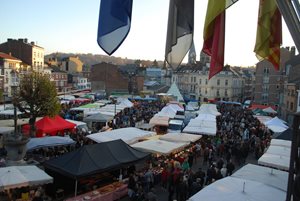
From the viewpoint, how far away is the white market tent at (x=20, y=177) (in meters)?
10.4

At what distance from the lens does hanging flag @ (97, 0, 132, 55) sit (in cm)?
552

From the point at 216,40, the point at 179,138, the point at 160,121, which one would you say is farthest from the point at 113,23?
the point at 160,121

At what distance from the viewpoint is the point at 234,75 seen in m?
77.5

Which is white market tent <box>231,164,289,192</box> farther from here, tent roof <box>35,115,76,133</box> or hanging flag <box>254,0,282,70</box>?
tent roof <box>35,115,76,133</box>

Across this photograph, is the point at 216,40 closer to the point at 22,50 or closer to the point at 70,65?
the point at 22,50

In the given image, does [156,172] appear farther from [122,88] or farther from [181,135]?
[122,88]

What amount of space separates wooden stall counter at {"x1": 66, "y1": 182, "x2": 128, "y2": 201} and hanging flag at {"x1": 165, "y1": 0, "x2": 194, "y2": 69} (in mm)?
7175

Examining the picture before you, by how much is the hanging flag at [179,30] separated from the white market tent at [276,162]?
892cm

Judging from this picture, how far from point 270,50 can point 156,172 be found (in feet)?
31.4

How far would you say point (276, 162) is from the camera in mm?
13672

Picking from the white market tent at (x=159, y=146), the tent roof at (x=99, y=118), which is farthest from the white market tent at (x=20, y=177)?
the tent roof at (x=99, y=118)

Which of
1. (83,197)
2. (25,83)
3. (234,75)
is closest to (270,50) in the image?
(83,197)

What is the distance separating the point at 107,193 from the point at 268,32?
862cm

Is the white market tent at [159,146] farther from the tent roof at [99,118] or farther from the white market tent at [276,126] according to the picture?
the white market tent at [276,126]
